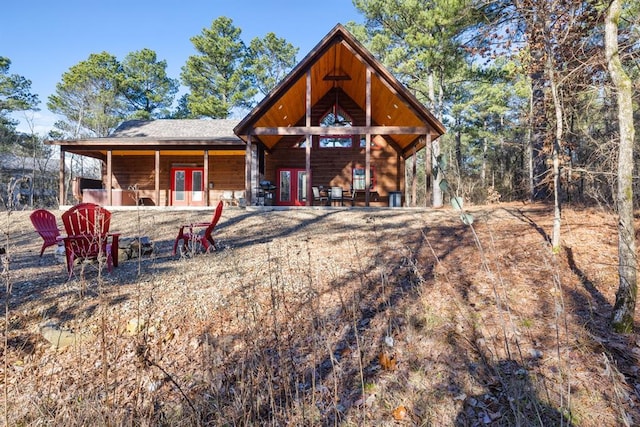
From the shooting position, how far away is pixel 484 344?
10.3ft

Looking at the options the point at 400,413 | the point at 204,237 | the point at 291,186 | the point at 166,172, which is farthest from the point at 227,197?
the point at 400,413

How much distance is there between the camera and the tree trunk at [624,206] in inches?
124

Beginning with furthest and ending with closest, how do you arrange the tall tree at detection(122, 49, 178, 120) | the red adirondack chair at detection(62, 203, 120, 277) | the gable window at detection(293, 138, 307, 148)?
the tall tree at detection(122, 49, 178, 120)
the gable window at detection(293, 138, 307, 148)
the red adirondack chair at detection(62, 203, 120, 277)

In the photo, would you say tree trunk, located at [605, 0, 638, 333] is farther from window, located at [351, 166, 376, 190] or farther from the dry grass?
window, located at [351, 166, 376, 190]

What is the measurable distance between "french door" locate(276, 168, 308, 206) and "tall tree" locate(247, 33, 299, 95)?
18.0 metres

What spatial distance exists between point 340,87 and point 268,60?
18.6 metres

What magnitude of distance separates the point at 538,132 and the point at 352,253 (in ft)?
24.0

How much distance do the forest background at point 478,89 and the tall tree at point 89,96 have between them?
0.29ft

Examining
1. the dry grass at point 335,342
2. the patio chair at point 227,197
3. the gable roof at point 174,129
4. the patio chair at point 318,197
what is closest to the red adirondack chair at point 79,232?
the dry grass at point 335,342

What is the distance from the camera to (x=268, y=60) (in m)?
30.8

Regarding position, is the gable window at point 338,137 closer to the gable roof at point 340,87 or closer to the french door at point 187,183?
the gable roof at point 340,87

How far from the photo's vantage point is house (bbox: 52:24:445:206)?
1189 centimetres

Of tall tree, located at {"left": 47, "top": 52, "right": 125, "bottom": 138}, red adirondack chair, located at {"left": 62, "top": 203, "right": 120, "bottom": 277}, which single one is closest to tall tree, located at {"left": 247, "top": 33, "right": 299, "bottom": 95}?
tall tree, located at {"left": 47, "top": 52, "right": 125, "bottom": 138}

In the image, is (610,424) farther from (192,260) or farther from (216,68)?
(216,68)
